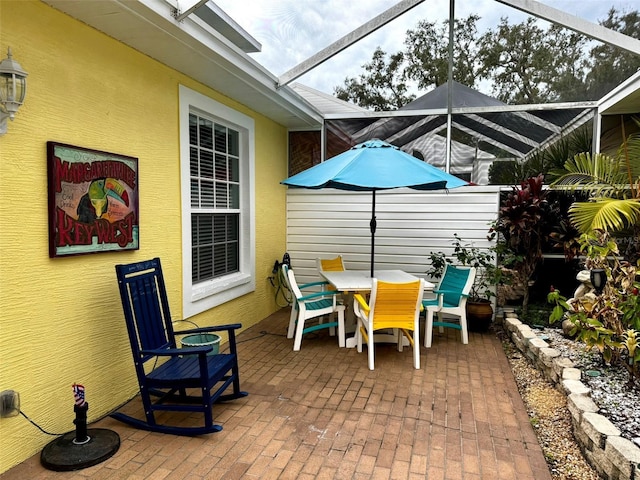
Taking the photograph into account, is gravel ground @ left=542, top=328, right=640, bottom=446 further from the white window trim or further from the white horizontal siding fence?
the white window trim

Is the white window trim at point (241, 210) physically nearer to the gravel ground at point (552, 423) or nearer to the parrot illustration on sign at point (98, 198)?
the parrot illustration on sign at point (98, 198)

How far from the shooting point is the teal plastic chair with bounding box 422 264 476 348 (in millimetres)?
4645

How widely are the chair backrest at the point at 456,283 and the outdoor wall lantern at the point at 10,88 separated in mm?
4115

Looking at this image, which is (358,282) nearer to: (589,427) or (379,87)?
(589,427)

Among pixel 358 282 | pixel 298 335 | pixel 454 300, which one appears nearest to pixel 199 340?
pixel 298 335

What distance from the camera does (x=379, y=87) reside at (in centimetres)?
614

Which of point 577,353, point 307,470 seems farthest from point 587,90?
point 307,470

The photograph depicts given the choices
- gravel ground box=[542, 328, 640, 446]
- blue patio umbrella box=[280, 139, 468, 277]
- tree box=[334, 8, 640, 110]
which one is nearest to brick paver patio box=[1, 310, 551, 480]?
gravel ground box=[542, 328, 640, 446]

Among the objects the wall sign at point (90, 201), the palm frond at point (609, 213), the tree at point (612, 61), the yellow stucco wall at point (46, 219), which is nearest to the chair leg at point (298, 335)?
the yellow stucco wall at point (46, 219)

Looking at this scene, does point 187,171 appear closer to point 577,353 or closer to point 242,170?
point 242,170

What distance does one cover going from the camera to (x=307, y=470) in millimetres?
2402

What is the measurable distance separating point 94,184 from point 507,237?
16.0 ft

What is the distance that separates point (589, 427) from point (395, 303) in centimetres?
173

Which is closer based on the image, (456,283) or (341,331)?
(341,331)
